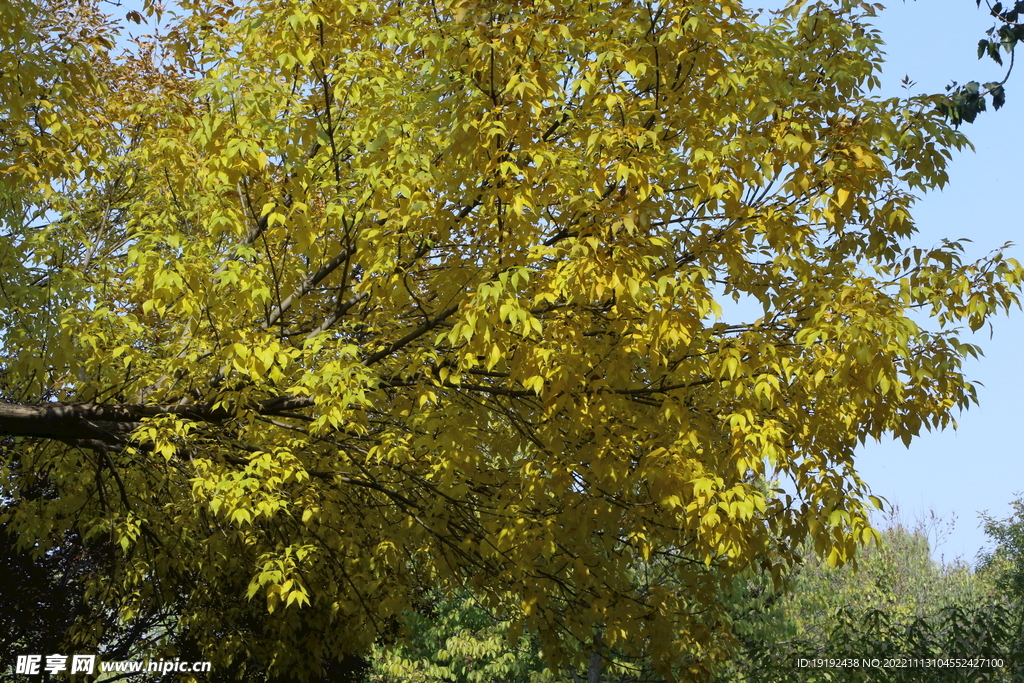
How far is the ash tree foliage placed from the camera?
237 inches

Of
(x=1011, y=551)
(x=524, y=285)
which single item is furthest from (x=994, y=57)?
(x=1011, y=551)

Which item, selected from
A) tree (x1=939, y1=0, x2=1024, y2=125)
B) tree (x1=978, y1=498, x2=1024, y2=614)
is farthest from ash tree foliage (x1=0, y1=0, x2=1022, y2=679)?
tree (x1=978, y1=498, x2=1024, y2=614)

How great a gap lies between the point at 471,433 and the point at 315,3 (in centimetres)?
346

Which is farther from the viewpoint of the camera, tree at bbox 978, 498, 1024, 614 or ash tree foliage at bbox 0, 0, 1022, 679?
tree at bbox 978, 498, 1024, 614

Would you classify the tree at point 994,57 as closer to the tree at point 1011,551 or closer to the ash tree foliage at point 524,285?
the ash tree foliage at point 524,285

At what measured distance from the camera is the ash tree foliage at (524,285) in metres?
6.01

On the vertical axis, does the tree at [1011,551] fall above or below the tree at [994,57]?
below

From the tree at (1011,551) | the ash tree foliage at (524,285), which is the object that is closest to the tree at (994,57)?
the ash tree foliage at (524,285)

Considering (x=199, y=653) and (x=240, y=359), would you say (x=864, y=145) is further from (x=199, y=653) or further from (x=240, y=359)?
(x=199, y=653)

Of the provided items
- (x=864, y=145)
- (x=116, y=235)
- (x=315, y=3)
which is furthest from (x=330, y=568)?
(x=864, y=145)

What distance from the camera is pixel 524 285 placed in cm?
629

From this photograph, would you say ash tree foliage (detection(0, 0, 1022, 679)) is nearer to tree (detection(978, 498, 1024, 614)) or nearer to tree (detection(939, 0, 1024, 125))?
tree (detection(939, 0, 1024, 125))

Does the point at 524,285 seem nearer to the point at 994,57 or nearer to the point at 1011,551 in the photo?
the point at 994,57

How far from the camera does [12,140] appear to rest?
850cm
